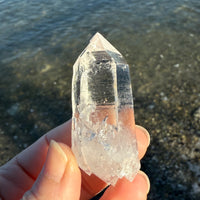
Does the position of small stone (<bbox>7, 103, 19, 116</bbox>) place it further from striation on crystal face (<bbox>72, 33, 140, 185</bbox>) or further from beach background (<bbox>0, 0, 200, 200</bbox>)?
striation on crystal face (<bbox>72, 33, 140, 185</bbox>)

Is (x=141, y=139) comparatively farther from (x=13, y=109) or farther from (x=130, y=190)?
(x=13, y=109)

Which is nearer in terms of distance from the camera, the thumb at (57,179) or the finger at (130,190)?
the thumb at (57,179)

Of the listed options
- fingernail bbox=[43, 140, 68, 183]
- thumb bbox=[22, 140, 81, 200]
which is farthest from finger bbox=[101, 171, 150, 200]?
fingernail bbox=[43, 140, 68, 183]

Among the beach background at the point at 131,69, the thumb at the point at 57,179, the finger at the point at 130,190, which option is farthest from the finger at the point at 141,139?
the thumb at the point at 57,179

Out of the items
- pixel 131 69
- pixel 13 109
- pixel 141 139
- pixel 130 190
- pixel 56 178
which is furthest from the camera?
pixel 131 69

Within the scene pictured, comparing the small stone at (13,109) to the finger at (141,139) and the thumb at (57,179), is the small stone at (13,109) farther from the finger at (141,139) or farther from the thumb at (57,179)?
the thumb at (57,179)

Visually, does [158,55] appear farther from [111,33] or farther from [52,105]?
[52,105]

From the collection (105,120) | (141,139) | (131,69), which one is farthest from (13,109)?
(105,120)
